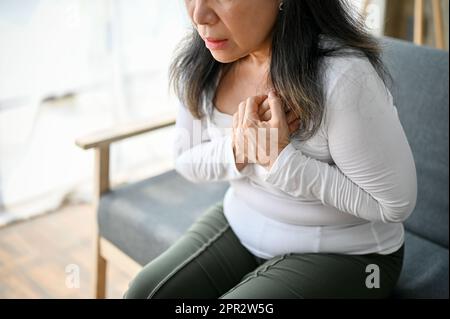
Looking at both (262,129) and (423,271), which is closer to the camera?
(262,129)

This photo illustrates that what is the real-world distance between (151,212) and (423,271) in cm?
62

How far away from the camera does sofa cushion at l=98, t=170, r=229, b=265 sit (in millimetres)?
1390

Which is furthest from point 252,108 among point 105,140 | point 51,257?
point 51,257

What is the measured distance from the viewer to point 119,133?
1429 mm

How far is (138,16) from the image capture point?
7.06ft

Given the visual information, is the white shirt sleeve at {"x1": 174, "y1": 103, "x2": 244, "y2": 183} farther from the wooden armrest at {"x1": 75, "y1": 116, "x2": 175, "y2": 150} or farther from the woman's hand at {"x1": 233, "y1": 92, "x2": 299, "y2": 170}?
the wooden armrest at {"x1": 75, "y1": 116, "x2": 175, "y2": 150}

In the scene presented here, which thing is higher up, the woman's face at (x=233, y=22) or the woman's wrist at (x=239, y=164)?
the woman's face at (x=233, y=22)

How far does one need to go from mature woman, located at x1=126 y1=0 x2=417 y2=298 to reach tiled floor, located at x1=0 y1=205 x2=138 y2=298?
2.06ft

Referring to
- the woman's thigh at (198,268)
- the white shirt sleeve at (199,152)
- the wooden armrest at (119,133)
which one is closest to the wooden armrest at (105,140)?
the wooden armrest at (119,133)

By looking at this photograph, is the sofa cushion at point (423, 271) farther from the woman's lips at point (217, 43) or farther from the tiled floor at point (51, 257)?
the tiled floor at point (51, 257)

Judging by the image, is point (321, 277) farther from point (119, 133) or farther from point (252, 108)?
point (119, 133)

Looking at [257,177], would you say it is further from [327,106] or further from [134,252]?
[134,252]

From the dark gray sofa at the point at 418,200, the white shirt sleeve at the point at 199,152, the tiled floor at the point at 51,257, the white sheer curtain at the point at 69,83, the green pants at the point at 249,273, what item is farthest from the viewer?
the white sheer curtain at the point at 69,83

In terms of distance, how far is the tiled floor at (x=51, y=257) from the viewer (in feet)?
5.76
